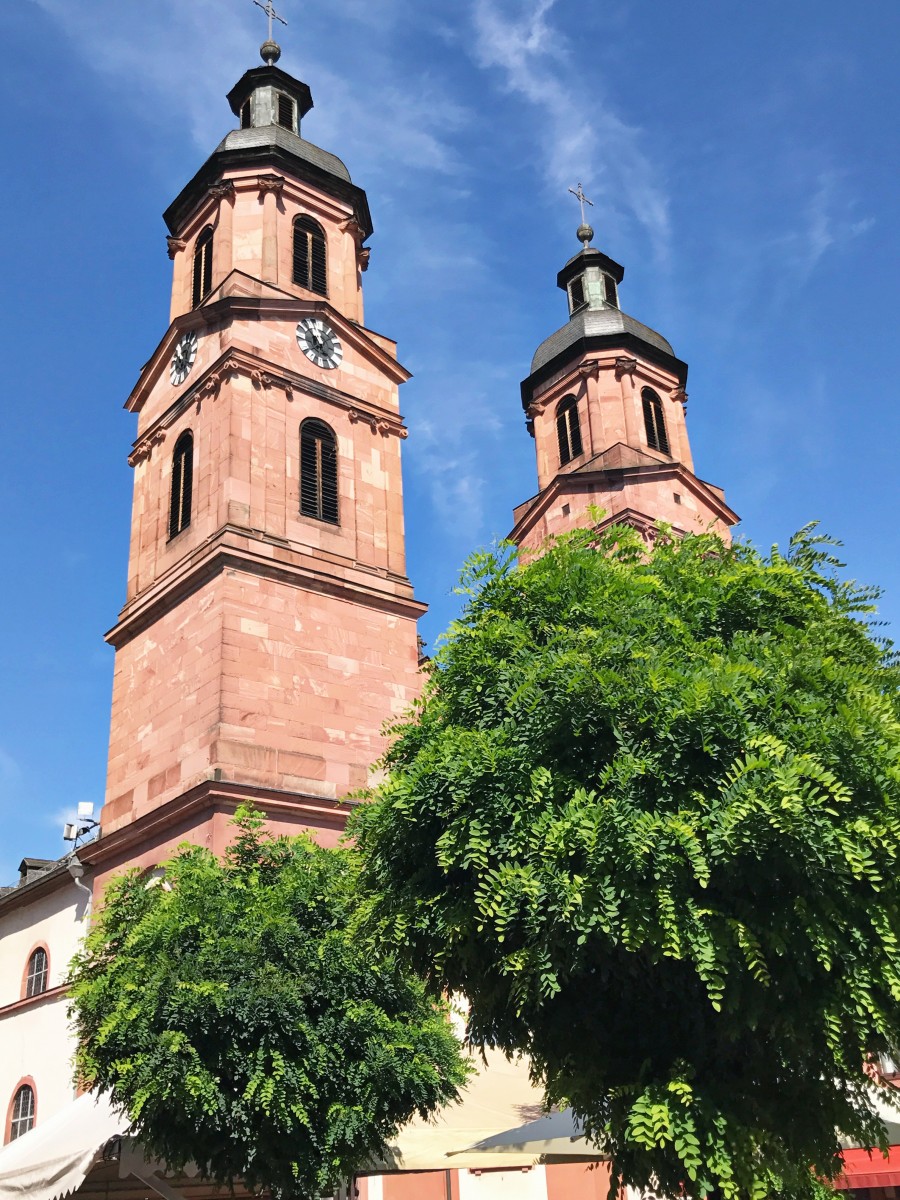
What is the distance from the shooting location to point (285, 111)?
3338 cm

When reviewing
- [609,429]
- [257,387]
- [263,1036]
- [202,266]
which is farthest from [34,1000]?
[609,429]

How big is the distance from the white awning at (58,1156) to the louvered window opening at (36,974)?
12.3m

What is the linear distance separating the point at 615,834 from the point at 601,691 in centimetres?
143

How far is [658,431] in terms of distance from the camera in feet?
117

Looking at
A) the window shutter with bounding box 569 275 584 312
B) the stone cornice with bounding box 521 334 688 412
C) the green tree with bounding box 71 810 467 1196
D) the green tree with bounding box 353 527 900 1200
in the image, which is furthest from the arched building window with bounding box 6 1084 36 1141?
the window shutter with bounding box 569 275 584 312

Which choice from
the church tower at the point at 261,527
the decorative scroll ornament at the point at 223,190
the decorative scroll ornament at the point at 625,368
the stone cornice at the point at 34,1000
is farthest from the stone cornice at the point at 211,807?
the decorative scroll ornament at the point at 625,368

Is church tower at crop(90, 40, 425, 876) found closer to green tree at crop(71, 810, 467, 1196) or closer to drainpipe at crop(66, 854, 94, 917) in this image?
drainpipe at crop(66, 854, 94, 917)

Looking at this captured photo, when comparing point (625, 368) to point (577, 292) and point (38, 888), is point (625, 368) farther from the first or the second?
point (38, 888)

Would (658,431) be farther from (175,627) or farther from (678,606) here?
(678,606)

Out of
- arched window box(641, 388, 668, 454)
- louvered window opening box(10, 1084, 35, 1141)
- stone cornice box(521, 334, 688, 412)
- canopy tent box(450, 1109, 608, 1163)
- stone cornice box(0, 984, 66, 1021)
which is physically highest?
stone cornice box(521, 334, 688, 412)

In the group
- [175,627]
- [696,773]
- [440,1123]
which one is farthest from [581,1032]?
[175,627]

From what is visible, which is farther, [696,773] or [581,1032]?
[581,1032]

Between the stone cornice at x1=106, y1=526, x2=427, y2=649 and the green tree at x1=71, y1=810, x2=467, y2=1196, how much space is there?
29.6 ft

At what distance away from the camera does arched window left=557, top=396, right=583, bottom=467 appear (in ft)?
117
